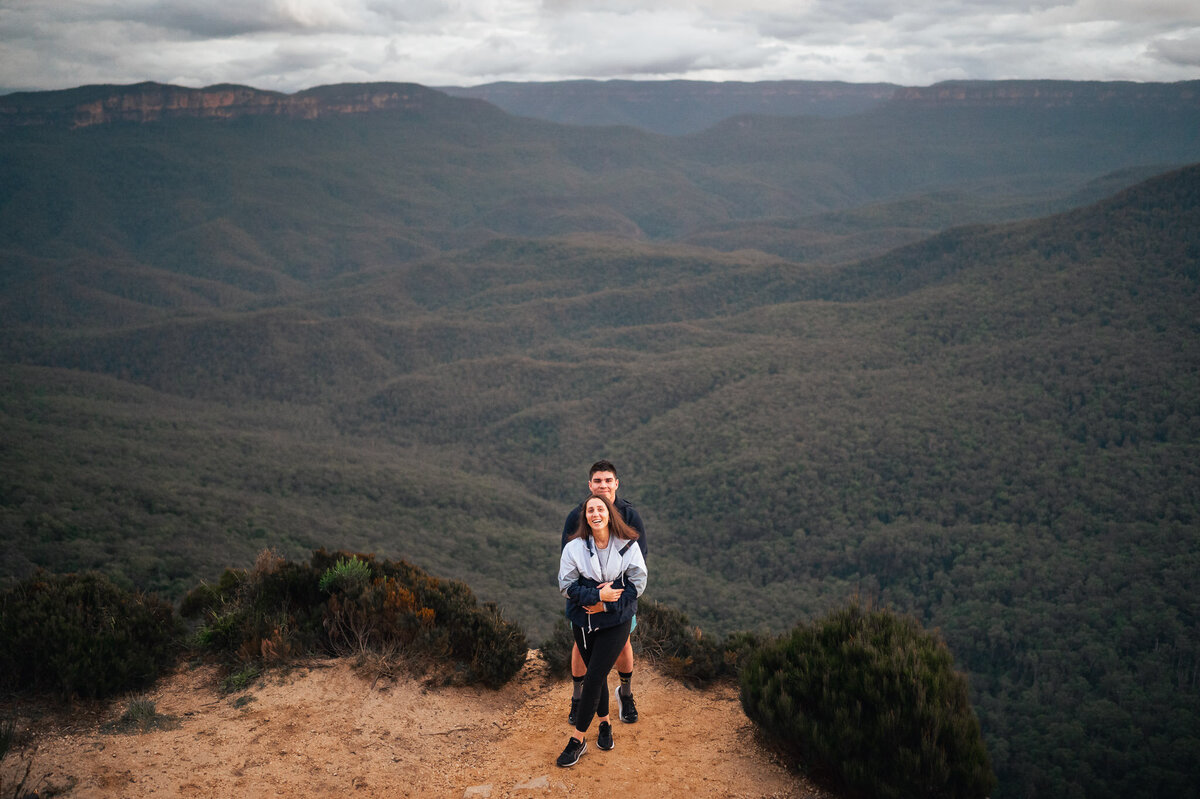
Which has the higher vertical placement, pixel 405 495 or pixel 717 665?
pixel 717 665

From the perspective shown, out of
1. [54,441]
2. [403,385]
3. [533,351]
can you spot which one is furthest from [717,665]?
[533,351]

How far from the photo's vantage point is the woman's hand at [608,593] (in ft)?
19.6

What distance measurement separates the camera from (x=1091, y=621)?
100.0 ft

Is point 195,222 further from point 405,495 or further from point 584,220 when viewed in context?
point 405,495

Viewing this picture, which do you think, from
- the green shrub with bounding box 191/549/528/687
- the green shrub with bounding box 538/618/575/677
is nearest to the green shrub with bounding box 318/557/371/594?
the green shrub with bounding box 191/549/528/687

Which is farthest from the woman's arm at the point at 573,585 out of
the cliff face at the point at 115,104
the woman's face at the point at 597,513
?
the cliff face at the point at 115,104

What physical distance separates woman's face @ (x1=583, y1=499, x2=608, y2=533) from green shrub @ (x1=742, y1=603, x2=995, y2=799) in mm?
2280

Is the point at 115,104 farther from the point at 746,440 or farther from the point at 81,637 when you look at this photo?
the point at 81,637

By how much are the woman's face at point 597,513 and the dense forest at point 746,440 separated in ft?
54.9

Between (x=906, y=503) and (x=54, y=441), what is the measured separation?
48.0 m

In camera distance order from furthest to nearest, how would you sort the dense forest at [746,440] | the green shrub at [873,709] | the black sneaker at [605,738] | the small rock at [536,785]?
the dense forest at [746,440] < the black sneaker at [605,738] < the small rock at [536,785] < the green shrub at [873,709]

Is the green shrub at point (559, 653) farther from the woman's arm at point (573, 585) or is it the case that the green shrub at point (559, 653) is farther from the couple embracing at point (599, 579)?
the woman's arm at point (573, 585)

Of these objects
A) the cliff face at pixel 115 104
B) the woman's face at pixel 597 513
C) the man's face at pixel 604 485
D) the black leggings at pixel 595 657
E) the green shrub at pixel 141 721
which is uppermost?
the cliff face at pixel 115 104

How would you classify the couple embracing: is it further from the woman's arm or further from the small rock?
the small rock
